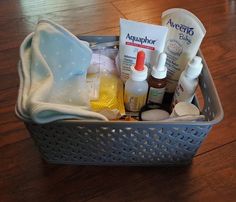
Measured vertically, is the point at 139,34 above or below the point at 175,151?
above

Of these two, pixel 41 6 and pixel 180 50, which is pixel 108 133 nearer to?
pixel 180 50

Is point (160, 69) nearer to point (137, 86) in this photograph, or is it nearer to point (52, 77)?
point (137, 86)

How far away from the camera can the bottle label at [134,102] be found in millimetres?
483

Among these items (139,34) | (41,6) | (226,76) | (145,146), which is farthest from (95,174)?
(41,6)

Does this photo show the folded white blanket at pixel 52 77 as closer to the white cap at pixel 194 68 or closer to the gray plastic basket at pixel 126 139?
the gray plastic basket at pixel 126 139

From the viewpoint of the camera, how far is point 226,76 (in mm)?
626

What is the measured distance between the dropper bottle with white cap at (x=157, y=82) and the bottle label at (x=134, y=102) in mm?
14

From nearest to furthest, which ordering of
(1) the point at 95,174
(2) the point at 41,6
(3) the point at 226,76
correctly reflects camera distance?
(1) the point at 95,174 → (3) the point at 226,76 → (2) the point at 41,6

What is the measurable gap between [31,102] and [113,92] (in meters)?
0.17

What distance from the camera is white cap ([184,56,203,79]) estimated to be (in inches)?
17.2

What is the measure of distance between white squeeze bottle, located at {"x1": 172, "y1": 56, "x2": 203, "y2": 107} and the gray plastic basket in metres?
0.02

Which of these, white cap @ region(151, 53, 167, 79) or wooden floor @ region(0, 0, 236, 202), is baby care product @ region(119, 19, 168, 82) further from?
wooden floor @ region(0, 0, 236, 202)

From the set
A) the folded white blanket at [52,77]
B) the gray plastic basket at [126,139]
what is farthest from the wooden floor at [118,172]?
the folded white blanket at [52,77]

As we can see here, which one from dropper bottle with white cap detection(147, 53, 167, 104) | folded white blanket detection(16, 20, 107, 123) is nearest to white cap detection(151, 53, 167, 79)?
dropper bottle with white cap detection(147, 53, 167, 104)
